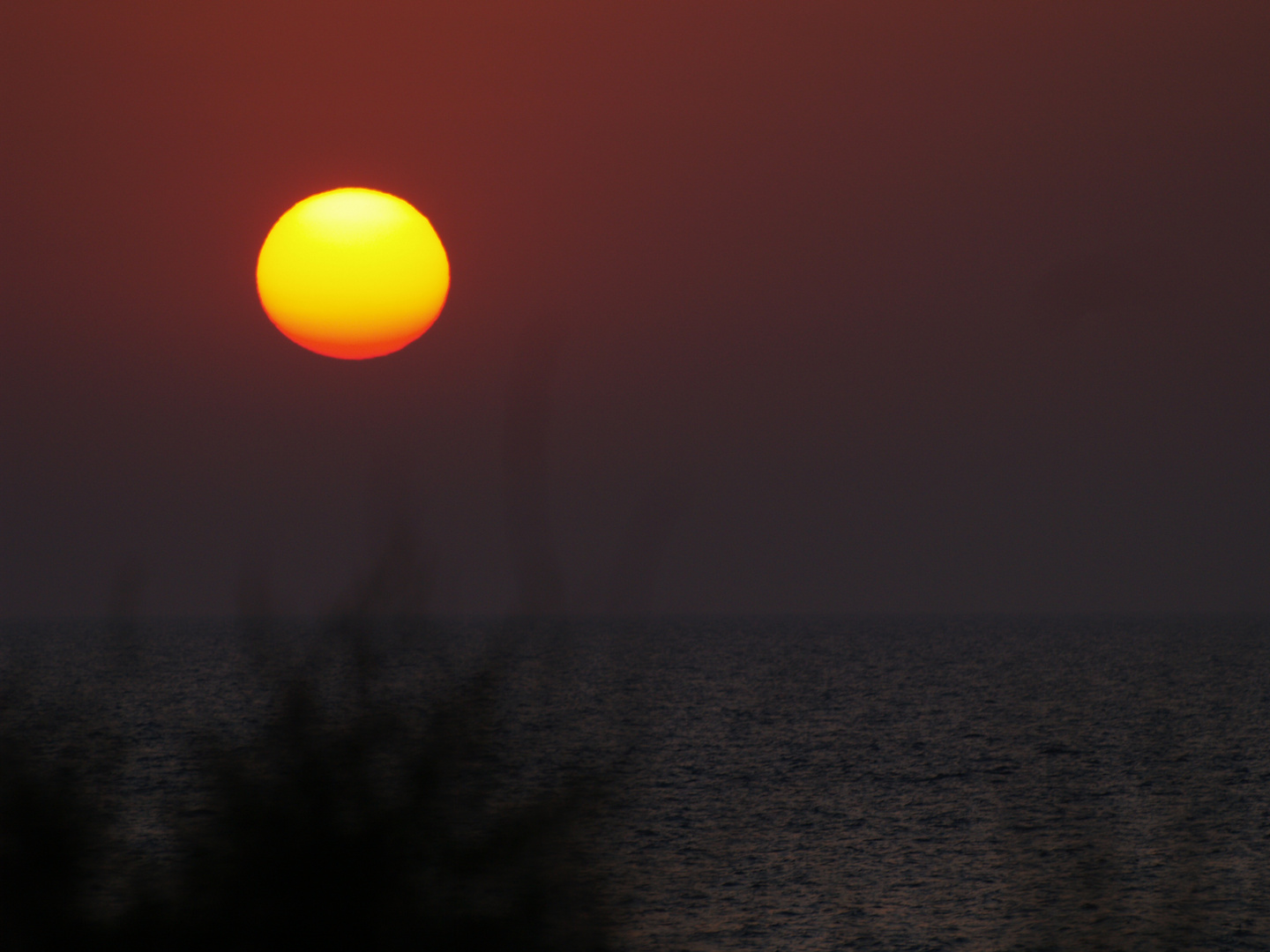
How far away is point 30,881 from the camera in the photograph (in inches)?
136

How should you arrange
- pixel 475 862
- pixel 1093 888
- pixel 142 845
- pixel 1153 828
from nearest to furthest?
pixel 1093 888
pixel 475 862
pixel 142 845
pixel 1153 828

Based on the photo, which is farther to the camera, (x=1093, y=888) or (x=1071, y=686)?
(x=1071, y=686)

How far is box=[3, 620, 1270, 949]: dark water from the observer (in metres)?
3.49

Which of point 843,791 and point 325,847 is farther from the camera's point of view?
point 843,791

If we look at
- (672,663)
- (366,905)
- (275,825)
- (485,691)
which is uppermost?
(485,691)

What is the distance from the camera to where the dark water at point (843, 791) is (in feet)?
11.5

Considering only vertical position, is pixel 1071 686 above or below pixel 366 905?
below

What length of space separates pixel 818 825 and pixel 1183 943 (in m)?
48.6

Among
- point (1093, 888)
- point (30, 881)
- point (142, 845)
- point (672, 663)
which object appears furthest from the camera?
point (672, 663)

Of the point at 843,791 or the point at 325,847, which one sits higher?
the point at 325,847

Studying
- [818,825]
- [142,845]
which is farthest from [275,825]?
[818,825]

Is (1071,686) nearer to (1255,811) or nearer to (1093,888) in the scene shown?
(1255,811)

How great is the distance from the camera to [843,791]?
196ft

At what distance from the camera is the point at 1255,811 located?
5325 cm
